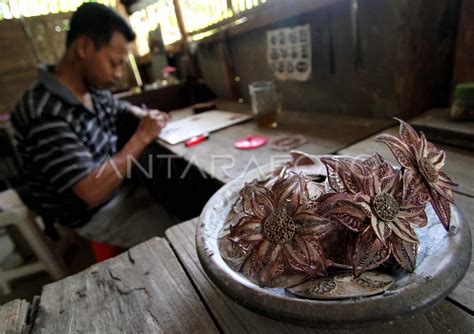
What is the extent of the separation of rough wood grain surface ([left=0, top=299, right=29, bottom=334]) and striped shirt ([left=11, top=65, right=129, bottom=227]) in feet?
2.48

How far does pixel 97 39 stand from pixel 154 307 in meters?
1.57

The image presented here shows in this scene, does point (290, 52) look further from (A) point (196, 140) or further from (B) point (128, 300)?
(B) point (128, 300)

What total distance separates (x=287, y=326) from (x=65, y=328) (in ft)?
1.41

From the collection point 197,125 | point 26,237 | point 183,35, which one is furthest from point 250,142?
point 183,35

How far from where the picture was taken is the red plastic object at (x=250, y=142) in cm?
128

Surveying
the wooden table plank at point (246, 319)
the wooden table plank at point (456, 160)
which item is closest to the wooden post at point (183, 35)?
the wooden table plank at point (456, 160)

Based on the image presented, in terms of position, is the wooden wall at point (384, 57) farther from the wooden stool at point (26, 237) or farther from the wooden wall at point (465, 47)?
the wooden stool at point (26, 237)

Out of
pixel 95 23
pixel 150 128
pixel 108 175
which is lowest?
pixel 108 175

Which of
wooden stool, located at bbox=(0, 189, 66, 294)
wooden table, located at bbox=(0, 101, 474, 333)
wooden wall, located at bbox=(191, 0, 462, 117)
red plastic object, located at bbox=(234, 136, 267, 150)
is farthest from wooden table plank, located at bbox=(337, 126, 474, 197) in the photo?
wooden stool, located at bbox=(0, 189, 66, 294)

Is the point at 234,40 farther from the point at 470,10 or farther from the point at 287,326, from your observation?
the point at 287,326

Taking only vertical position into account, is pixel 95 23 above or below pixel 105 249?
above

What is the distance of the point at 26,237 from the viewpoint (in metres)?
1.72

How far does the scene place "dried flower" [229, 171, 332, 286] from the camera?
0.39 meters

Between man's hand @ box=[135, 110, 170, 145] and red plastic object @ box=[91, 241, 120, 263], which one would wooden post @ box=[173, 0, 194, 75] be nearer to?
man's hand @ box=[135, 110, 170, 145]
